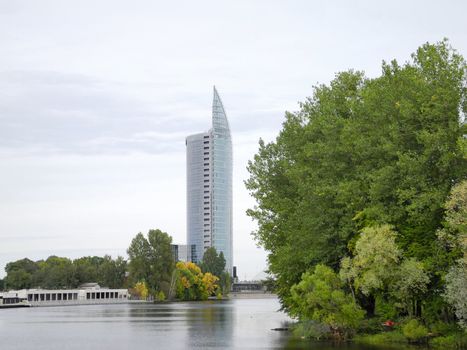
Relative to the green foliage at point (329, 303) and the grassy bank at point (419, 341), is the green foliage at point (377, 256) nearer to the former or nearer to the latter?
the green foliage at point (329, 303)

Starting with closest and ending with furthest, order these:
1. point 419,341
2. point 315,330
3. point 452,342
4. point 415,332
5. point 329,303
→ 1. point 452,342
2. point 415,332
3. point 419,341
4. point 329,303
5. point 315,330

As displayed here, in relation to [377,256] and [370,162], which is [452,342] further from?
[370,162]

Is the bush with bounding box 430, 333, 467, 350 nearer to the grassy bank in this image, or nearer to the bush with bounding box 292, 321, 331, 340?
the grassy bank

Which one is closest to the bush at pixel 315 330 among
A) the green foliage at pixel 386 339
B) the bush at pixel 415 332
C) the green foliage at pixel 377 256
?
the green foliage at pixel 386 339

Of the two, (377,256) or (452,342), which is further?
(377,256)

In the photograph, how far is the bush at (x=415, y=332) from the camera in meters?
52.3

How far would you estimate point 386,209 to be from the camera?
180 feet

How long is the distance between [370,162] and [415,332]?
14.1 m

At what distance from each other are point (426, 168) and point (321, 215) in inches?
519

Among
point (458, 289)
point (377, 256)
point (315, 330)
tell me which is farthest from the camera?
point (315, 330)

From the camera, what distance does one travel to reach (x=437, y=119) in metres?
51.4

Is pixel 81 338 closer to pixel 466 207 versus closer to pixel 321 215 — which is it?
pixel 321 215

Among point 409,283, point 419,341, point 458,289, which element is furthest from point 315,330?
point 458,289

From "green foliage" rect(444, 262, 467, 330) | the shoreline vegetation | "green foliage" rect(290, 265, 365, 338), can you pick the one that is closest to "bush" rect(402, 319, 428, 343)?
the shoreline vegetation
